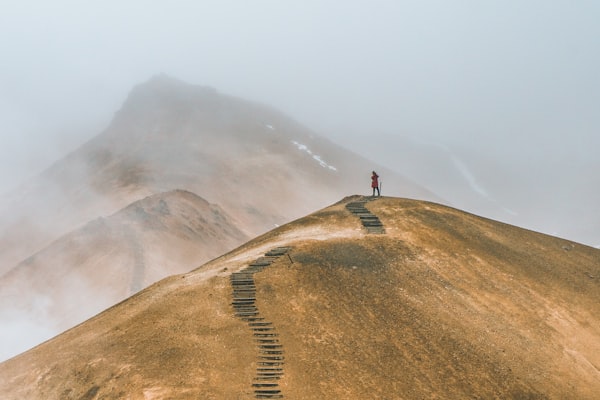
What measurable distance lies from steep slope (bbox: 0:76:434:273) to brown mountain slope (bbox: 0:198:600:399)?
76.0 m

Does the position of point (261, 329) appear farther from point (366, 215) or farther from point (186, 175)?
point (186, 175)

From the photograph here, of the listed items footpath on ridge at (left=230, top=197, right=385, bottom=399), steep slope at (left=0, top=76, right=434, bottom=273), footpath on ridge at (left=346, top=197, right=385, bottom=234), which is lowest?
footpath on ridge at (left=230, top=197, right=385, bottom=399)

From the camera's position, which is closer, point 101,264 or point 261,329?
point 261,329

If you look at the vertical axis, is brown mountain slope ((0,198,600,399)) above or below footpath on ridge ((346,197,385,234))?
below

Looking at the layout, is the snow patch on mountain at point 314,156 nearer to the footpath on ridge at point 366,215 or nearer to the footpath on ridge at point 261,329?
the footpath on ridge at point 366,215

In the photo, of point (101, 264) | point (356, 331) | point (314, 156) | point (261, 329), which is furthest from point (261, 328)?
point (314, 156)

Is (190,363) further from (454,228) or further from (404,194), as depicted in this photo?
(404,194)

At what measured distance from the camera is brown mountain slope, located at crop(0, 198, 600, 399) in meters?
24.6

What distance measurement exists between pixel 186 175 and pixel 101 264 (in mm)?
63732

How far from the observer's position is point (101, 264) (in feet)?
245

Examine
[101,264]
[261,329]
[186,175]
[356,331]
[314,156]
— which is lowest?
[261,329]

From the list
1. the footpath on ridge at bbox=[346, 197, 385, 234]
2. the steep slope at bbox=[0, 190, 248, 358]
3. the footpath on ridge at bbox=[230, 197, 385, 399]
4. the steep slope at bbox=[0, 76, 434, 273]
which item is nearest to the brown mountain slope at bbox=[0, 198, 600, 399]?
the footpath on ridge at bbox=[230, 197, 385, 399]

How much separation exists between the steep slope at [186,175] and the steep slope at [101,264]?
17443 millimetres

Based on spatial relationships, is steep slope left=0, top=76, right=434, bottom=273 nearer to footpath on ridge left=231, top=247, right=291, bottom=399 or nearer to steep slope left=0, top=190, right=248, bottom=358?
steep slope left=0, top=190, right=248, bottom=358
